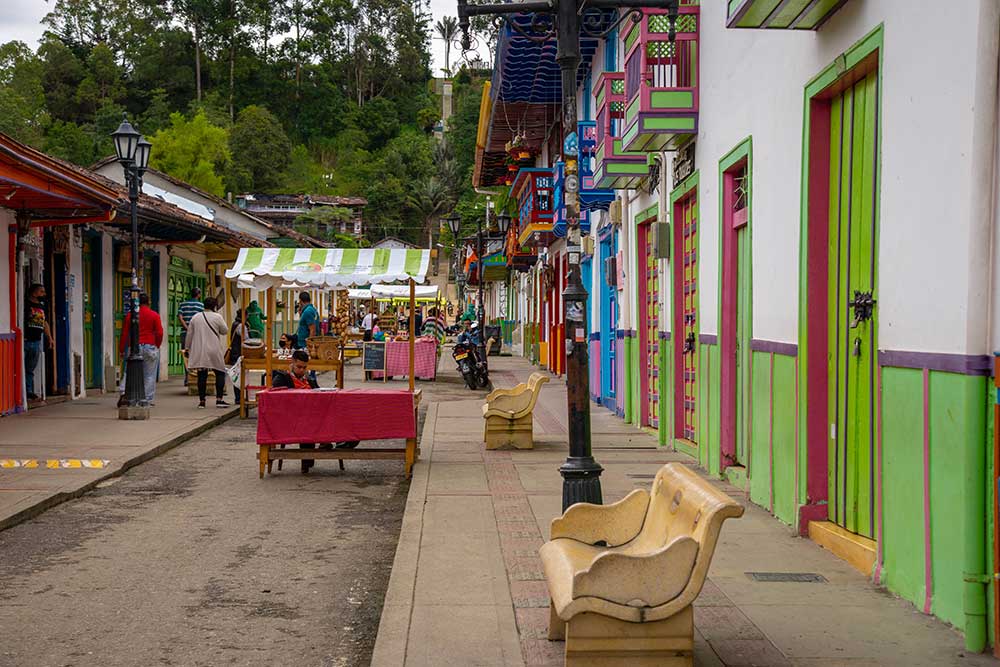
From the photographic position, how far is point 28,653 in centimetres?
518

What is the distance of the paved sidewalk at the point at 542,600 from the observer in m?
4.79

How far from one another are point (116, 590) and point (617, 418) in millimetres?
10128

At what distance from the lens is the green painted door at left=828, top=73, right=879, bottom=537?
6336 millimetres

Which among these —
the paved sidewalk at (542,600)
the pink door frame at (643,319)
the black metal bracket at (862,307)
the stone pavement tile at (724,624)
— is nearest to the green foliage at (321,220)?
the pink door frame at (643,319)

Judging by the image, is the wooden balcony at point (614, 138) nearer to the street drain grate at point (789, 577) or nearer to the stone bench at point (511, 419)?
the stone bench at point (511, 419)

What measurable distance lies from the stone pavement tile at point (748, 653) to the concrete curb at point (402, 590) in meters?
1.33

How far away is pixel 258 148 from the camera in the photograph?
90.2 meters

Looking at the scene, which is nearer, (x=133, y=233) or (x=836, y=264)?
(x=836, y=264)

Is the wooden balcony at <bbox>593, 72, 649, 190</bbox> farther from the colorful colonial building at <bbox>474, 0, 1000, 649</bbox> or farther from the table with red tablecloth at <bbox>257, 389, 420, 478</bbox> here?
the table with red tablecloth at <bbox>257, 389, 420, 478</bbox>

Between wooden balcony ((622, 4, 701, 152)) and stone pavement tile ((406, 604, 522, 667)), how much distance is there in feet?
19.6

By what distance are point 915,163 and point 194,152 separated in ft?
257

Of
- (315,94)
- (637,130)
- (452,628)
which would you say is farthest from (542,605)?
(315,94)

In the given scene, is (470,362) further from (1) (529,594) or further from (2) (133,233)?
(1) (529,594)

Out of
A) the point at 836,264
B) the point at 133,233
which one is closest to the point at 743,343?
the point at 836,264
